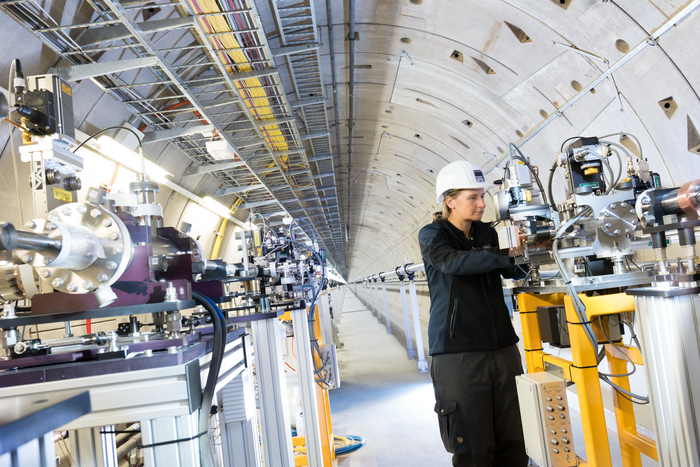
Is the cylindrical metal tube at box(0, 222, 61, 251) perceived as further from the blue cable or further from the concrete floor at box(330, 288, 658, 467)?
the blue cable

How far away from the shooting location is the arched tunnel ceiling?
3936 mm

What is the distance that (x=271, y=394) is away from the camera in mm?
2191

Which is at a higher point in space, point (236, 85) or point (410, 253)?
point (236, 85)

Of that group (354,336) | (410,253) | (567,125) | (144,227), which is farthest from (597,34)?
(410,253)

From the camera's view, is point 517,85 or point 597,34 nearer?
point 597,34

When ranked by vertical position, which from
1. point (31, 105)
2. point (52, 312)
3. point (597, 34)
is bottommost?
point (52, 312)

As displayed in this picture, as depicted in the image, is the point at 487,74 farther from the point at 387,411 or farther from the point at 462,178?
the point at 387,411

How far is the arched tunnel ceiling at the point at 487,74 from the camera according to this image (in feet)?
12.9

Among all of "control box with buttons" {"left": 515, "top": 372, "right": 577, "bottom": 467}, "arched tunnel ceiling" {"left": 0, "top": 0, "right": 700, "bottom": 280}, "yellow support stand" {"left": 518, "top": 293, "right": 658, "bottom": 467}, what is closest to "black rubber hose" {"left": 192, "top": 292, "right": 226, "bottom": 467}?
"control box with buttons" {"left": 515, "top": 372, "right": 577, "bottom": 467}

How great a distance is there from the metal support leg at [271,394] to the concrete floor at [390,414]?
6.10ft

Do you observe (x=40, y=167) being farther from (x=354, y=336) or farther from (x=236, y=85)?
(x=354, y=336)

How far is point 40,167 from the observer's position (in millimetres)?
1447

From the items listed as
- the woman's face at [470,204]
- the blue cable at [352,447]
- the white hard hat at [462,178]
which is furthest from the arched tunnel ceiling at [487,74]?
the blue cable at [352,447]

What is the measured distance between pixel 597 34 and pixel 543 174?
2492 mm
